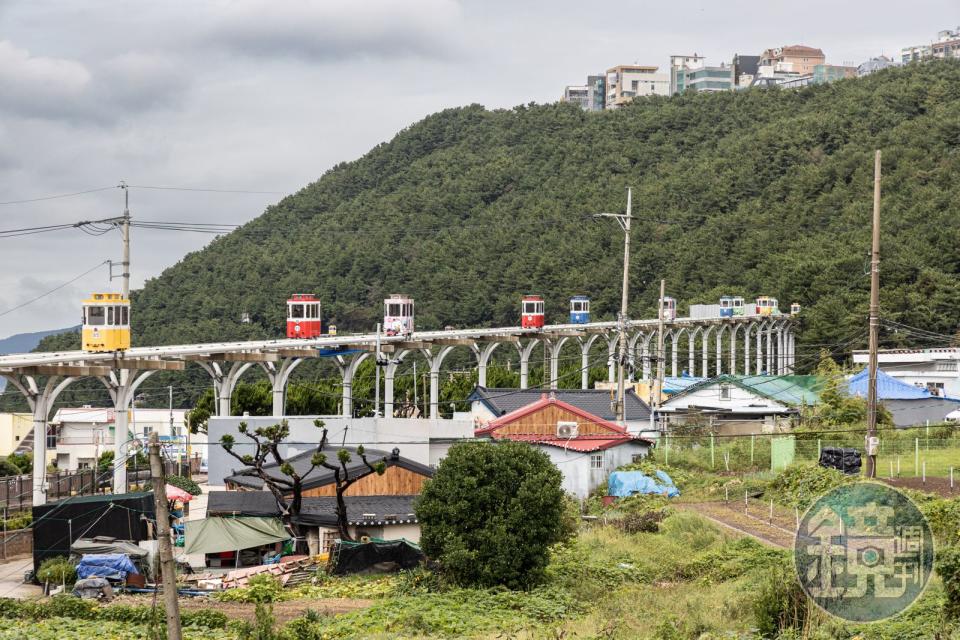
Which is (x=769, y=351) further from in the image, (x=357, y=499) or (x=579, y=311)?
(x=357, y=499)

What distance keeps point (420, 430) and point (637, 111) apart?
357 feet

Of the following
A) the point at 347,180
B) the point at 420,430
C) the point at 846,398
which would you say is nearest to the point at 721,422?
the point at 846,398

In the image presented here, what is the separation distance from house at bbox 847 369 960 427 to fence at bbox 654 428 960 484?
6482 mm

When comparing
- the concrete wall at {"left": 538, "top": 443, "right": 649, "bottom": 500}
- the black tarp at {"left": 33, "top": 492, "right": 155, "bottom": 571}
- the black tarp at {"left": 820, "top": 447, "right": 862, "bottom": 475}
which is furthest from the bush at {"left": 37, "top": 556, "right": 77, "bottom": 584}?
the black tarp at {"left": 820, "top": 447, "right": 862, "bottom": 475}

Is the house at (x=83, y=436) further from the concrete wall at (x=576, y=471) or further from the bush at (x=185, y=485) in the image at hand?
the concrete wall at (x=576, y=471)

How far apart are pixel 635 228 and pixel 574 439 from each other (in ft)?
214

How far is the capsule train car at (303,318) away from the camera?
36625mm

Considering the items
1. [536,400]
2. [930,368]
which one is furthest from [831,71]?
[536,400]

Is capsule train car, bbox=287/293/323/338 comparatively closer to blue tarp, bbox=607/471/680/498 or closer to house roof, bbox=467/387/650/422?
house roof, bbox=467/387/650/422

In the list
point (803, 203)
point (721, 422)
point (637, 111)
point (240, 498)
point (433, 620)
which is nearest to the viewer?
point (433, 620)

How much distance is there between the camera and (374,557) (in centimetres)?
2491

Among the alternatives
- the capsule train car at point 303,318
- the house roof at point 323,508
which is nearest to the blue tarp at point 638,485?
the house roof at point 323,508

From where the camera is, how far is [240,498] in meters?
Result: 29.1

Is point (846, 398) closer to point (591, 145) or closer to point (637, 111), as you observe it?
point (591, 145)
